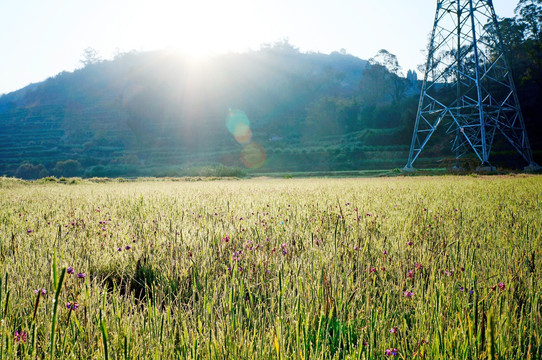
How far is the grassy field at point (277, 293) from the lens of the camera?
0.98 meters

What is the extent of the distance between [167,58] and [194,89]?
141ft

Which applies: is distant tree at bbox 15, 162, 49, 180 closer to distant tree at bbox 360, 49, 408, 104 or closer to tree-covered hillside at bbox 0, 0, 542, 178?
tree-covered hillside at bbox 0, 0, 542, 178

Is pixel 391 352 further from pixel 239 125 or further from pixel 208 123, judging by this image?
pixel 208 123

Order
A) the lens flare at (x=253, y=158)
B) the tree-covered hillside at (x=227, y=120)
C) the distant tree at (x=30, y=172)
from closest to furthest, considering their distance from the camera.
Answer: the tree-covered hillside at (x=227, y=120), the lens flare at (x=253, y=158), the distant tree at (x=30, y=172)

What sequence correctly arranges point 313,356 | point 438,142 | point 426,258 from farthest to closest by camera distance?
A: point 438,142, point 426,258, point 313,356

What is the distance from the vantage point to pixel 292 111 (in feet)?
289

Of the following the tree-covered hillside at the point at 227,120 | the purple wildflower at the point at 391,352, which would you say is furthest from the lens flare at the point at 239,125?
the purple wildflower at the point at 391,352

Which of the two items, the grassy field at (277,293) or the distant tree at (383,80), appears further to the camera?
the distant tree at (383,80)

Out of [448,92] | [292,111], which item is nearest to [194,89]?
[292,111]

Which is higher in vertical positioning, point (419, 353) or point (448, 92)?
point (448, 92)

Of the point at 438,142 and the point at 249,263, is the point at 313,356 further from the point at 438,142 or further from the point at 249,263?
the point at 438,142

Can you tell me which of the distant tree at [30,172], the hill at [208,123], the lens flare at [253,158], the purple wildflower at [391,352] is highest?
the hill at [208,123]

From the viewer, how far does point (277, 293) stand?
1.38m

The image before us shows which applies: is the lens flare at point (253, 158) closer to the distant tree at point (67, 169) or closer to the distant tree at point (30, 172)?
the distant tree at point (67, 169)
